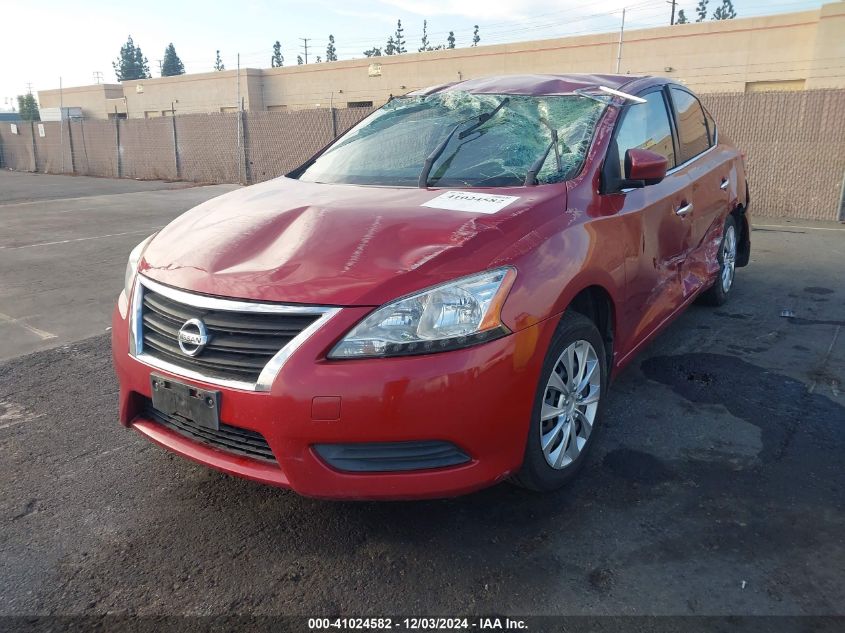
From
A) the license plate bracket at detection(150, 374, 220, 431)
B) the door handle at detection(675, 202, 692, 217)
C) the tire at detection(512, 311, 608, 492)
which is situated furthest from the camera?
the door handle at detection(675, 202, 692, 217)

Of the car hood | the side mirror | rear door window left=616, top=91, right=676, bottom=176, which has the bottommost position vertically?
the car hood

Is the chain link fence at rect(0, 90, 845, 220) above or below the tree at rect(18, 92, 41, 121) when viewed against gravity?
below

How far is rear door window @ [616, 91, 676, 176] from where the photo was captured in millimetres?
3441

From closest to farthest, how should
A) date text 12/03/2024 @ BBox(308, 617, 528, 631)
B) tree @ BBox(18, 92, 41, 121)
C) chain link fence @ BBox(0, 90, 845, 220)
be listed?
date text 12/03/2024 @ BBox(308, 617, 528, 631)
chain link fence @ BBox(0, 90, 845, 220)
tree @ BBox(18, 92, 41, 121)

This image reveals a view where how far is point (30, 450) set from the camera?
10.8 ft

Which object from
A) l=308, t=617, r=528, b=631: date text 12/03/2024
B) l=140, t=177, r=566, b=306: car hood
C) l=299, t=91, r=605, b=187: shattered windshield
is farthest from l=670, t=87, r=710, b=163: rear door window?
l=308, t=617, r=528, b=631: date text 12/03/2024

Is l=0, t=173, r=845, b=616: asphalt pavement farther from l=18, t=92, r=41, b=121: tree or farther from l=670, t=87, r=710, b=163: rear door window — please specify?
l=18, t=92, r=41, b=121: tree

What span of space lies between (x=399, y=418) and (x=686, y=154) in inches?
124

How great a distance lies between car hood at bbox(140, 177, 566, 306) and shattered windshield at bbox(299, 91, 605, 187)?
22 centimetres

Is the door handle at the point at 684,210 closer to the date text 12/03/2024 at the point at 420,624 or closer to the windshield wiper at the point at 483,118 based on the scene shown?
the windshield wiper at the point at 483,118

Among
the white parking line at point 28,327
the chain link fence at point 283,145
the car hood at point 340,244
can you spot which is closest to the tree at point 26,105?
the chain link fence at point 283,145

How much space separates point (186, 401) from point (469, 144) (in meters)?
1.90

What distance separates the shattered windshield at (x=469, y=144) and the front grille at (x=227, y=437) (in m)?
1.47

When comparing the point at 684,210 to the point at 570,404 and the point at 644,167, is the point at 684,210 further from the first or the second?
the point at 570,404
